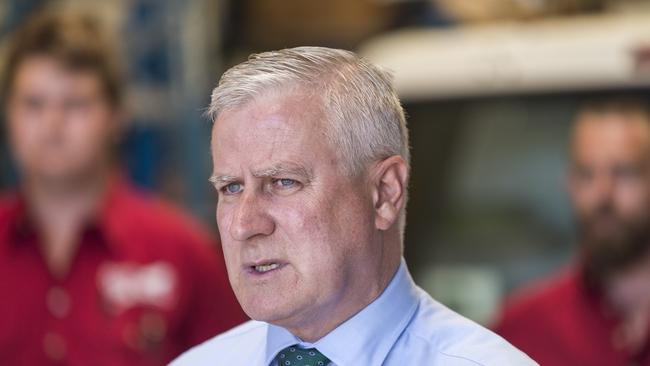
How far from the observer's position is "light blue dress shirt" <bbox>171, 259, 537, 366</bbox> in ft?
8.36

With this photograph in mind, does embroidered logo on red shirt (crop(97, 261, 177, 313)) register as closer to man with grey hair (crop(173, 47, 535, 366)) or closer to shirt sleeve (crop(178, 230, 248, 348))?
shirt sleeve (crop(178, 230, 248, 348))

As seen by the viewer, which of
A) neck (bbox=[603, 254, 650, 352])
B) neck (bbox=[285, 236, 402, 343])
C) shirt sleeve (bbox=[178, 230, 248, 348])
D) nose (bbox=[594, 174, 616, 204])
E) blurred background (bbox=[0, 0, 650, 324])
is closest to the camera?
neck (bbox=[285, 236, 402, 343])

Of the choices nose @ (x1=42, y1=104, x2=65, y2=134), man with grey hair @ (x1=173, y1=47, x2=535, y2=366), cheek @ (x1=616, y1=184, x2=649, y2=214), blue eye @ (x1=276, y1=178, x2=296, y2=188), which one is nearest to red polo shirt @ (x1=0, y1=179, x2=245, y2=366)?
nose @ (x1=42, y1=104, x2=65, y2=134)

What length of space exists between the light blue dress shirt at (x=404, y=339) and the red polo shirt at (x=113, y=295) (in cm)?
162

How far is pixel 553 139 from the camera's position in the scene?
6504 millimetres

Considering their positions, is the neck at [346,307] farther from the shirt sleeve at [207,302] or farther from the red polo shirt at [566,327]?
the red polo shirt at [566,327]

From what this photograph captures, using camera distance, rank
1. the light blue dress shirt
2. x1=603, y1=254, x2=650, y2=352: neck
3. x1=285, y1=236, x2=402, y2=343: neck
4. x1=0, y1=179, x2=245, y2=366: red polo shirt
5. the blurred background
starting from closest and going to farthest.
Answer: the light blue dress shirt < x1=285, y1=236, x2=402, y2=343: neck < x1=0, y1=179, x2=245, y2=366: red polo shirt < x1=603, y1=254, x2=650, y2=352: neck < the blurred background

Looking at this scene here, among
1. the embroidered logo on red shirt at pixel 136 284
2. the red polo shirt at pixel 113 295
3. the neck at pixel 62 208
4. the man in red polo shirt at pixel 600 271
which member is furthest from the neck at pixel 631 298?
the neck at pixel 62 208

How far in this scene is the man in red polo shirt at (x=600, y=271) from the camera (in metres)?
5.10

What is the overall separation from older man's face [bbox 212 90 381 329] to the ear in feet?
0.29

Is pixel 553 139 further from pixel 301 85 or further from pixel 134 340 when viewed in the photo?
pixel 301 85

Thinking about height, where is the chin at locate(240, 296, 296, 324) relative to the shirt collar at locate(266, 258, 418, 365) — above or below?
above

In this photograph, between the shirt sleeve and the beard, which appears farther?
the beard

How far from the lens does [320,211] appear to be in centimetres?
262
